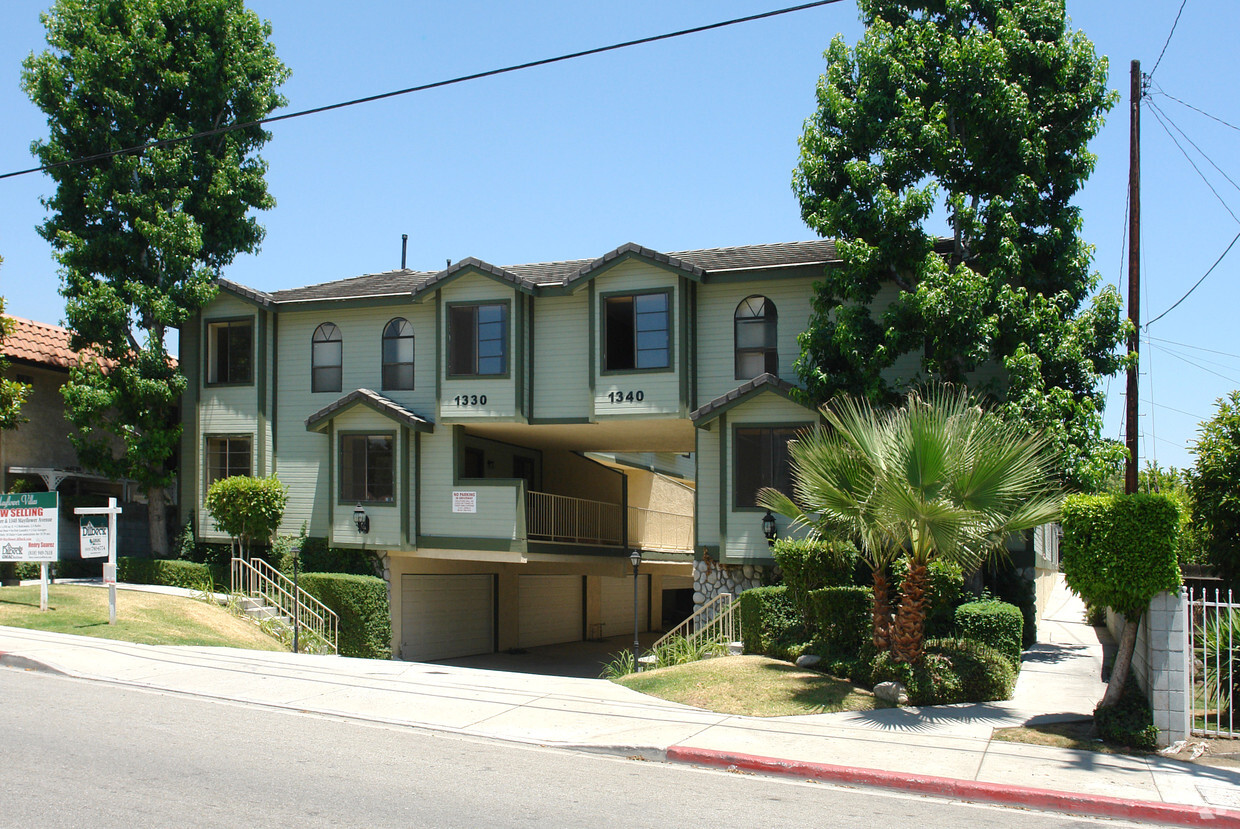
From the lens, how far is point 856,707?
13.4 m

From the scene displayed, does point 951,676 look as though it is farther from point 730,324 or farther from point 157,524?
point 157,524

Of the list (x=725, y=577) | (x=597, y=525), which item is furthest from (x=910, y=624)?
(x=597, y=525)

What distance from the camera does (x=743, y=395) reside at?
19.6 meters

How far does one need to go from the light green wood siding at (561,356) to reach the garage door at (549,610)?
838 centimetres

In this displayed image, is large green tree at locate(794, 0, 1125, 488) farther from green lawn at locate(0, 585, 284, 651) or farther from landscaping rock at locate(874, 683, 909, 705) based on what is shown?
green lawn at locate(0, 585, 284, 651)

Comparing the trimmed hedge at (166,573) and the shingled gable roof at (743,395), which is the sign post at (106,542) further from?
the shingled gable roof at (743,395)

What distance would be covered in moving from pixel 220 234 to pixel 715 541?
14.3 meters

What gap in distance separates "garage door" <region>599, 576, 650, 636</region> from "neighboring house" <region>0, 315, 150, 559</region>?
1448 centimetres

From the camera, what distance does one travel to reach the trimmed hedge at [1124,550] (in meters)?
10.9

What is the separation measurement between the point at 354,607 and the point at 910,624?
40.8 feet

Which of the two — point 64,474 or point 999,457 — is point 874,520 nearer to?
point 999,457

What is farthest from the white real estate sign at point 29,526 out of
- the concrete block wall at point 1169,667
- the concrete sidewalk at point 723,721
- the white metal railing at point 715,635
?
the concrete block wall at point 1169,667

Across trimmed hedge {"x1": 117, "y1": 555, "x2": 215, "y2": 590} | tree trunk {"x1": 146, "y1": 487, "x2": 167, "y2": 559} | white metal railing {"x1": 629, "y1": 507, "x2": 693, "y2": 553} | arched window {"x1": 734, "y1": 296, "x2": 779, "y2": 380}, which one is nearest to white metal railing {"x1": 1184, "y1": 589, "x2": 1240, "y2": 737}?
arched window {"x1": 734, "y1": 296, "x2": 779, "y2": 380}

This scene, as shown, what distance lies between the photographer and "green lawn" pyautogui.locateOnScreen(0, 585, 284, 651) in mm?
18062
